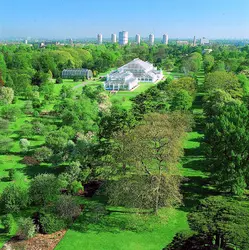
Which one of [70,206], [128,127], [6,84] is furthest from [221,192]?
[6,84]

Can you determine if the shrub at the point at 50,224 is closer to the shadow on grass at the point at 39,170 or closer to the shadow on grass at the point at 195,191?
the shadow on grass at the point at 39,170

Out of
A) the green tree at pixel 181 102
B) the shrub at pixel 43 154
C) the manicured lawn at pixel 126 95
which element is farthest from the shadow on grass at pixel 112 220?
the manicured lawn at pixel 126 95

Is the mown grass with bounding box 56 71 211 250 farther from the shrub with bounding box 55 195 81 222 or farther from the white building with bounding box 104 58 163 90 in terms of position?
the white building with bounding box 104 58 163 90

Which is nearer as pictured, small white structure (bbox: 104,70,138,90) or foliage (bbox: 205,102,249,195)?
foliage (bbox: 205,102,249,195)

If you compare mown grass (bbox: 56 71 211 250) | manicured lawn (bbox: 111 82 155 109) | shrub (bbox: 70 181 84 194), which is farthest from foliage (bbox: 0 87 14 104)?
mown grass (bbox: 56 71 211 250)

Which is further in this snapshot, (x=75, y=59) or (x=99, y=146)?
(x=75, y=59)

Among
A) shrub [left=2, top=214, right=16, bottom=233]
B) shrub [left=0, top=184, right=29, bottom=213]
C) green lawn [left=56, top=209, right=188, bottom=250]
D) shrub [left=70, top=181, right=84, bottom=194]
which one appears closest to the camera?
green lawn [left=56, top=209, right=188, bottom=250]

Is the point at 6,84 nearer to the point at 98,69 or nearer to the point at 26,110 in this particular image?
the point at 26,110
